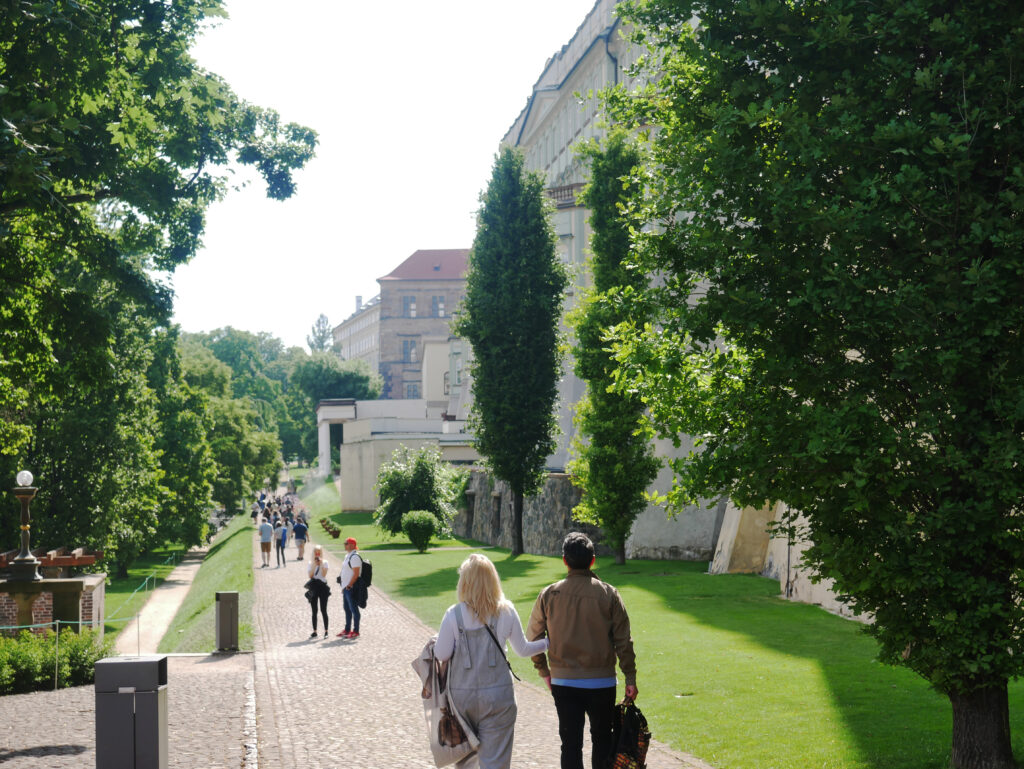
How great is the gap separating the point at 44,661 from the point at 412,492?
3067cm

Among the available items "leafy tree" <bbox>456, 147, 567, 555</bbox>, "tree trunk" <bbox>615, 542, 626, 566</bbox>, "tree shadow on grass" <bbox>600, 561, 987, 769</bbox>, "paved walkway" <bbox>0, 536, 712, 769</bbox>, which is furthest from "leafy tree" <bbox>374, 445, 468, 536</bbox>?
"paved walkway" <bbox>0, 536, 712, 769</bbox>

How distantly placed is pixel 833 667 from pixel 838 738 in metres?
4.15

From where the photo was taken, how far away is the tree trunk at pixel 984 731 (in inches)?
330

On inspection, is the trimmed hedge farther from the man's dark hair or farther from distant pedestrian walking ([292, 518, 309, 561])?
distant pedestrian walking ([292, 518, 309, 561])

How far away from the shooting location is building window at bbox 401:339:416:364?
132875 millimetres

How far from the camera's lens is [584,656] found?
690 cm

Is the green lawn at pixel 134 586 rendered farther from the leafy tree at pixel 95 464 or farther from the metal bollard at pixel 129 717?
the metal bollard at pixel 129 717

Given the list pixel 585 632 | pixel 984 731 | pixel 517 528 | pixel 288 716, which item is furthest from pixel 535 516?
pixel 585 632

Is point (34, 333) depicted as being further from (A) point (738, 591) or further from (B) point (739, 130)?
(A) point (738, 591)

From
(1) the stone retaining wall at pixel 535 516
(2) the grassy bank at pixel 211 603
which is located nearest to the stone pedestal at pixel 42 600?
(2) the grassy bank at pixel 211 603

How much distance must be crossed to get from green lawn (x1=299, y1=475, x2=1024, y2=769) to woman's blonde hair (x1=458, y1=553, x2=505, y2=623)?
351 cm

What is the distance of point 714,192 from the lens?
28.9 ft

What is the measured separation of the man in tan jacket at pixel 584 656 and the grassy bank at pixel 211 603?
1245cm

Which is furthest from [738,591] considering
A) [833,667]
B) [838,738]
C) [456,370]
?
[456,370]
